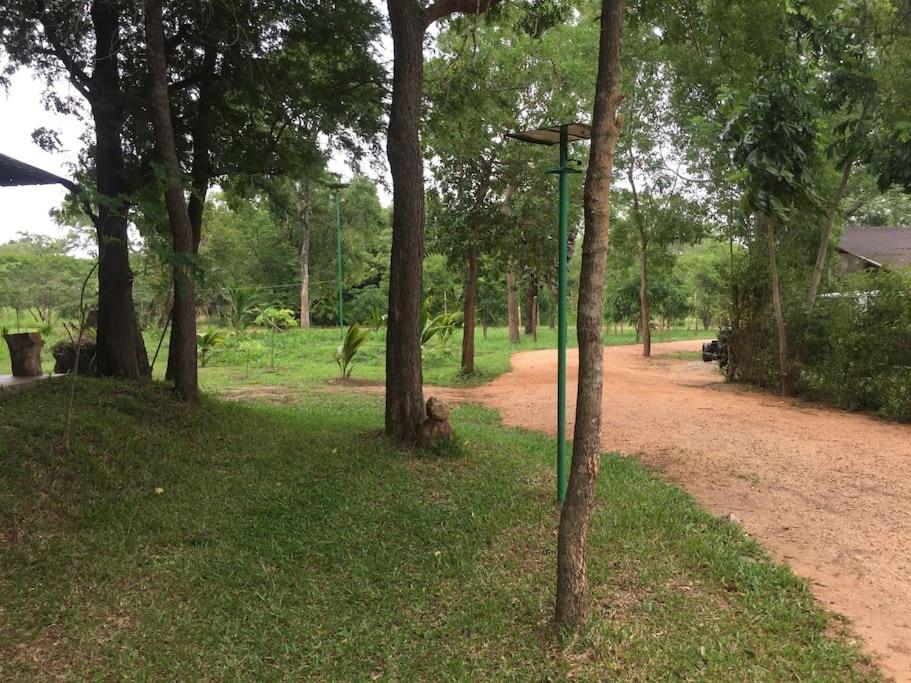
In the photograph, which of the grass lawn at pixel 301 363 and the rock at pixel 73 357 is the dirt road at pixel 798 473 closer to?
the grass lawn at pixel 301 363

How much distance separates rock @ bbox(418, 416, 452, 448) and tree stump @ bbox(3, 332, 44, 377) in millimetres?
5879

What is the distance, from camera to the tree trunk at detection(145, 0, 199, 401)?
20.8ft

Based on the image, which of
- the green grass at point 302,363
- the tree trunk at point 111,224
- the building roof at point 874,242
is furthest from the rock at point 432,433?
the building roof at point 874,242

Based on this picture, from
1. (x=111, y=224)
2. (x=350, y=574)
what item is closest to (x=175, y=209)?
(x=111, y=224)

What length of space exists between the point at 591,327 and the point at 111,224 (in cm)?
689

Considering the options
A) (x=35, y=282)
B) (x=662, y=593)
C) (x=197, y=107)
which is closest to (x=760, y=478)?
(x=662, y=593)

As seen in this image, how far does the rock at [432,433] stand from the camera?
5.91m

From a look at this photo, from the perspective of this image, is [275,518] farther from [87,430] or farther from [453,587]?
[87,430]

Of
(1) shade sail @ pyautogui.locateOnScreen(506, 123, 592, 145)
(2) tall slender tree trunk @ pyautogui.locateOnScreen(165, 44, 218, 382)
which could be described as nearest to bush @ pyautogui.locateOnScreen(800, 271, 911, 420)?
(1) shade sail @ pyautogui.locateOnScreen(506, 123, 592, 145)

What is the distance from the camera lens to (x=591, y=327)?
9.56ft

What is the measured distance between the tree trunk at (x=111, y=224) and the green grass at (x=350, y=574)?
6.62 feet

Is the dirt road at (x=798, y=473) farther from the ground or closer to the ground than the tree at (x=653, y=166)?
closer to the ground

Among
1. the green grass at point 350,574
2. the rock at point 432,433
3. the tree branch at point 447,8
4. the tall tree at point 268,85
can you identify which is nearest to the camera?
the green grass at point 350,574

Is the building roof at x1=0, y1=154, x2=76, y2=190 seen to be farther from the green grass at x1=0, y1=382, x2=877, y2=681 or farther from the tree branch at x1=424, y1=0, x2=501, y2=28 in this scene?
the tree branch at x1=424, y1=0, x2=501, y2=28
